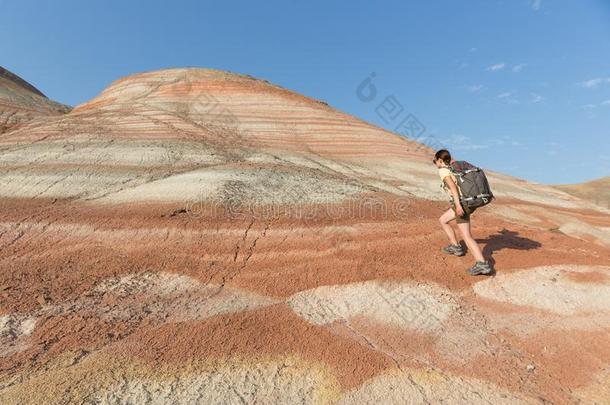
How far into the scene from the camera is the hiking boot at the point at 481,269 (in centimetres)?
596

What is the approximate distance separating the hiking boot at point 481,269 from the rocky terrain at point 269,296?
155mm

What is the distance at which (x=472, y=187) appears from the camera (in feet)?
19.0

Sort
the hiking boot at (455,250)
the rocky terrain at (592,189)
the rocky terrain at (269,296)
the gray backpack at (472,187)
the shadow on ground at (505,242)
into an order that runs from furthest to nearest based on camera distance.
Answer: the rocky terrain at (592,189)
the shadow on ground at (505,242)
the hiking boot at (455,250)
the gray backpack at (472,187)
the rocky terrain at (269,296)

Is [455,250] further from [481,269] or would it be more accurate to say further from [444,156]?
[444,156]

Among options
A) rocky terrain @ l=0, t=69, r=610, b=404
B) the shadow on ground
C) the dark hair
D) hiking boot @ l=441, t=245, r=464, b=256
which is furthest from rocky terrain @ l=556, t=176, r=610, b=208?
the dark hair

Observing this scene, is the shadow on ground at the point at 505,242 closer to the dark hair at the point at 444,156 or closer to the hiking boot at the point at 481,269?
the hiking boot at the point at 481,269

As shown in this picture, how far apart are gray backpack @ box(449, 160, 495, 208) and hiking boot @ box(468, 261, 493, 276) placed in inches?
36.8

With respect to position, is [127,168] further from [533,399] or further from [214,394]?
[533,399]

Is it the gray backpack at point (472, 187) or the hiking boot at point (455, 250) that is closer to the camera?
the gray backpack at point (472, 187)

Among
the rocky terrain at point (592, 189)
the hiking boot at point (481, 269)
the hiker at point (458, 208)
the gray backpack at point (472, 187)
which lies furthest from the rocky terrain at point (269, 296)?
the rocky terrain at point (592, 189)

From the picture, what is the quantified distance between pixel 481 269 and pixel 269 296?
3.32m

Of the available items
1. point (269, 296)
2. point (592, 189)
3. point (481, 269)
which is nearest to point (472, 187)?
point (481, 269)

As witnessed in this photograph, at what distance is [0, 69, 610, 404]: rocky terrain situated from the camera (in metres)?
3.97

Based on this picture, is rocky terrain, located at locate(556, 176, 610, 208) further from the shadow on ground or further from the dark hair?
the dark hair
